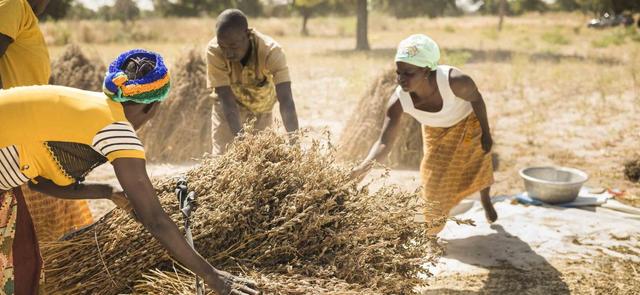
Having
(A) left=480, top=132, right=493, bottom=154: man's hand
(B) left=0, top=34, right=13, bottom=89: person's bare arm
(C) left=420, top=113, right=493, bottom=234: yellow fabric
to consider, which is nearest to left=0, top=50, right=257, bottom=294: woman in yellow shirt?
(B) left=0, top=34, right=13, bottom=89: person's bare arm

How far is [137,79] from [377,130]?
4.43 m

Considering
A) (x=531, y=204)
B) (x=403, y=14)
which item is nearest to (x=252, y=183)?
(x=531, y=204)

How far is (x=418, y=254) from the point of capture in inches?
95.9

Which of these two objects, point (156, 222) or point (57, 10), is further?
point (57, 10)

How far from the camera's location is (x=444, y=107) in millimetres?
3736

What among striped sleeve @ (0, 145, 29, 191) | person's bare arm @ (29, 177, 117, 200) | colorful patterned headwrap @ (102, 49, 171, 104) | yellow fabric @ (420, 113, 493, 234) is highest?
colorful patterned headwrap @ (102, 49, 171, 104)

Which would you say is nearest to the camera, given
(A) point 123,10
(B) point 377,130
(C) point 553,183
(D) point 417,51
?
(D) point 417,51

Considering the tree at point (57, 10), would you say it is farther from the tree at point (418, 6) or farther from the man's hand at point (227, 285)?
the man's hand at point (227, 285)

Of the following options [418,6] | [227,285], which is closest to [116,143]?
[227,285]

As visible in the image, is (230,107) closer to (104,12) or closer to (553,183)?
(553,183)

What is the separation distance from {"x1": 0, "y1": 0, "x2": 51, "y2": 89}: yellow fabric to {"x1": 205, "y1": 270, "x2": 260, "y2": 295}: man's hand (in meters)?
1.68

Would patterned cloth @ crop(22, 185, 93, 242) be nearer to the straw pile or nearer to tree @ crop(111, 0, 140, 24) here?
the straw pile

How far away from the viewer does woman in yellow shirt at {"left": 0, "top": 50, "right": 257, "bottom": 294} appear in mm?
1805

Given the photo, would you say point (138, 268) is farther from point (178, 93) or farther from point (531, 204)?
point (178, 93)
